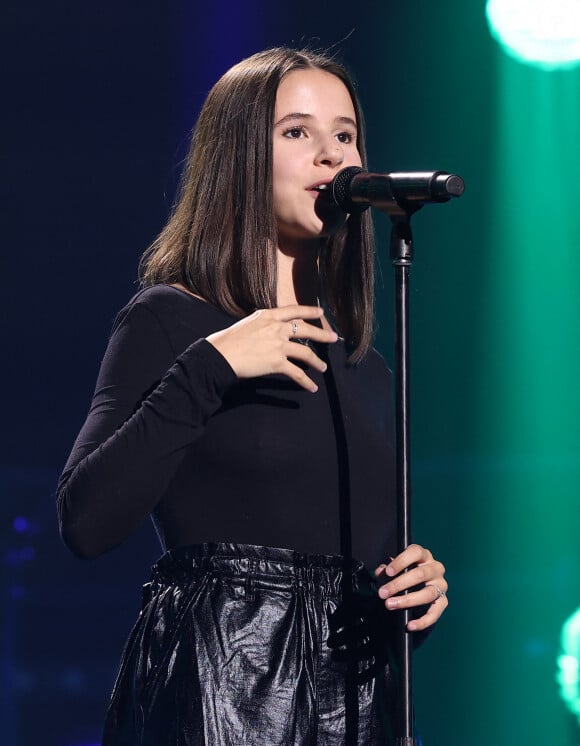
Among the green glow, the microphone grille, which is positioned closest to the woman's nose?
the microphone grille

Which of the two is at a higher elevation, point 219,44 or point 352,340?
point 219,44

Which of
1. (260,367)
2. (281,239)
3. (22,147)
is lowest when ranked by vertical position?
(260,367)

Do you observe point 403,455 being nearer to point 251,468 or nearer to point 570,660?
point 251,468

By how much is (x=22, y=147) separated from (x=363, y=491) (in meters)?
2.03

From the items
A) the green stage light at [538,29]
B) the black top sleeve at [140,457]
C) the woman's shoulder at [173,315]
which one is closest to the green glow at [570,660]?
the green stage light at [538,29]

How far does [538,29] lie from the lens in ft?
10.5

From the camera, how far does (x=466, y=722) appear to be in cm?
350

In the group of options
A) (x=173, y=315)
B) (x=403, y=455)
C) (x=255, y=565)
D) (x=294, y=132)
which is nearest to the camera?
(x=403, y=455)

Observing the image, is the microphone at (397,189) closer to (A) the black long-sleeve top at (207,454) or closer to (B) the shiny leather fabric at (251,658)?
(A) the black long-sleeve top at (207,454)

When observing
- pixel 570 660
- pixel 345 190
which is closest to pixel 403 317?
pixel 345 190

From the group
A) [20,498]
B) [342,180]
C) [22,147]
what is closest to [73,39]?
[22,147]

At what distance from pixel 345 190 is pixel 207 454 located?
1.18 ft

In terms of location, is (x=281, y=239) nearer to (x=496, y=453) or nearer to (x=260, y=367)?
(x=260, y=367)

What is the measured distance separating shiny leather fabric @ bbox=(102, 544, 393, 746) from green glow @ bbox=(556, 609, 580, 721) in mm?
2190
